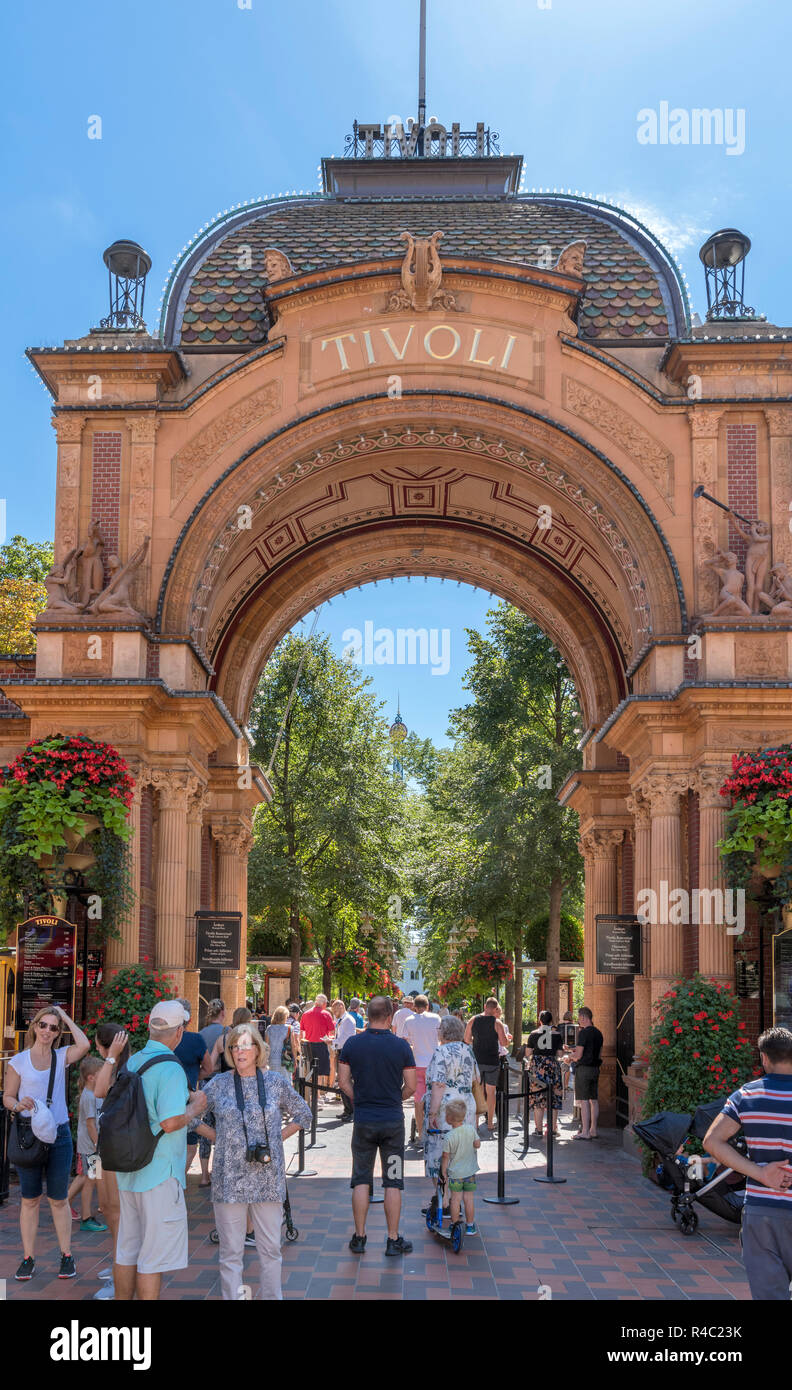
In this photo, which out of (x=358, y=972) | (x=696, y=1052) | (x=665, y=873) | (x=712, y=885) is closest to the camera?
(x=696, y=1052)

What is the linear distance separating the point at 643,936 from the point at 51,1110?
321 inches

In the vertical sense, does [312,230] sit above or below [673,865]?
above

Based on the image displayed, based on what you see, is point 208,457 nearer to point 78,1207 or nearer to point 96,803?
point 96,803

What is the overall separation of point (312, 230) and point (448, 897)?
14.1 meters

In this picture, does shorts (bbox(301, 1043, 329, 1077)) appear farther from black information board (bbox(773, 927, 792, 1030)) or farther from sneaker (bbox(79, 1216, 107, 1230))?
sneaker (bbox(79, 1216, 107, 1230))

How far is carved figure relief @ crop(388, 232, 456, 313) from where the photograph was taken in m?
14.8

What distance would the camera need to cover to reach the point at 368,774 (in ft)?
105

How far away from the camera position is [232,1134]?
6.55 m

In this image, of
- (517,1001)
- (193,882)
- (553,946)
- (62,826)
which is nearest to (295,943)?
(517,1001)

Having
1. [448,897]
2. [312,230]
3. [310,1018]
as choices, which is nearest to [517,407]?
[312,230]

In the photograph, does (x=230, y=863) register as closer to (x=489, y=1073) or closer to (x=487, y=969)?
(x=489, y=1073)

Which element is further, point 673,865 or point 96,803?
point 673,865

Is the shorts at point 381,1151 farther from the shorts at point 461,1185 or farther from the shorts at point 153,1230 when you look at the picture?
the shorts at point 153,1230

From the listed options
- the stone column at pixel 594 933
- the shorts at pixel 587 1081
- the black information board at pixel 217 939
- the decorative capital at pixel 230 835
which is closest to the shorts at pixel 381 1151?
the black information board at pixel 217 939
